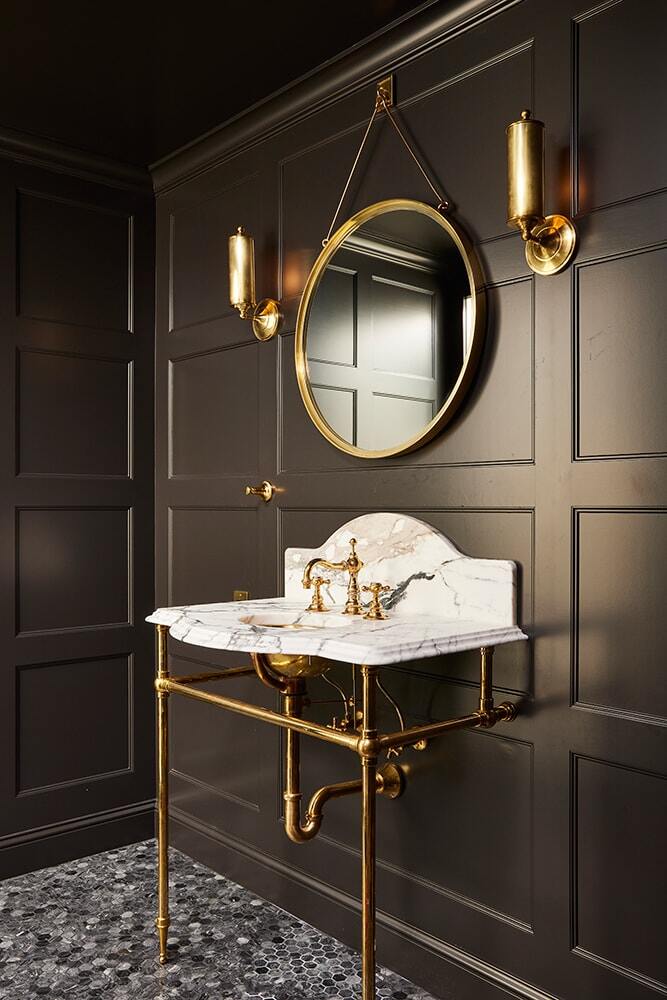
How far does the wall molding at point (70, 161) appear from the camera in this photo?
9.65 ft

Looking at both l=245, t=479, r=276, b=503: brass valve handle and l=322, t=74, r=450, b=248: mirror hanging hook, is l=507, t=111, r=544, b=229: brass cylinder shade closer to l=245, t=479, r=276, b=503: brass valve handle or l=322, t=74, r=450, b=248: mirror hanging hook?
l=322, t=74, r=450, b=248: mirror hanging hook

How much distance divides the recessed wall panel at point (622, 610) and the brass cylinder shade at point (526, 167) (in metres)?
0.66

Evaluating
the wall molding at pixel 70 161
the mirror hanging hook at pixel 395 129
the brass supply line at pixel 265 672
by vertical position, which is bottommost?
the brass supply line at pixel 265 672

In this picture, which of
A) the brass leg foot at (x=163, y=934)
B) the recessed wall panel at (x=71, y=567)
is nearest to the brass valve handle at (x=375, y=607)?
the brass leg foot at (x=163, y=934)

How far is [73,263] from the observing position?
312cm

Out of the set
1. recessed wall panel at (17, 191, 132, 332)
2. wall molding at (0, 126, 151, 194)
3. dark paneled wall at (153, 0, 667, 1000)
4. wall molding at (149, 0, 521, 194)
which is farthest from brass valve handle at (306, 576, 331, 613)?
wall molding at (0, 126, 151, 194)

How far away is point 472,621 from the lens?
2059mm

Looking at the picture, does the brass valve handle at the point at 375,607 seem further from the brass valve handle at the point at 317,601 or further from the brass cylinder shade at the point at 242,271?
the brass cylinder shade at the point at 242,271

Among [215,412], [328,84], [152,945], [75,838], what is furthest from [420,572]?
[75,838]

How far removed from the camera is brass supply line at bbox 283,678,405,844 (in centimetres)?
191

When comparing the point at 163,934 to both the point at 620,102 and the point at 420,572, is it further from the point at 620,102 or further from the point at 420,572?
the point at 620,102

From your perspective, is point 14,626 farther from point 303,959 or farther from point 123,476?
point 303,959

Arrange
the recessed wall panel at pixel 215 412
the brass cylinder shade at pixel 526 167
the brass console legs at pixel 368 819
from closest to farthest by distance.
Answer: the brass console legs at pixel 368 819, the brass cylinder shade at pixel 526 167, the recessed wall panel at pixel 215 412

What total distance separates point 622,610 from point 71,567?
2003 mm
